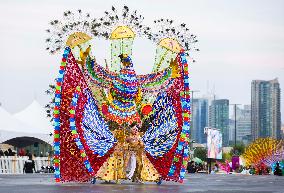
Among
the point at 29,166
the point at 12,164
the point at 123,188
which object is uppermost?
the point at 123,188

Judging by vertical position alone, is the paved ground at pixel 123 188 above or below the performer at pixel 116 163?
below

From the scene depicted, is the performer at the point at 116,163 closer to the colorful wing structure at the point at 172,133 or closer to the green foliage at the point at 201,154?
the colorful wing structure at the point at 172,133

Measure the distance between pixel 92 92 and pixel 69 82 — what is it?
4.08 ft

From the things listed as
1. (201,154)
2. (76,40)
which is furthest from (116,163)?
(201,154)

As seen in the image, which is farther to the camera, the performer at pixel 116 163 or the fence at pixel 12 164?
the fence at pixel 12 164

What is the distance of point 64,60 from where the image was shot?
87.9 feet

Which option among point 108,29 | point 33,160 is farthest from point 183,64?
point 33,160

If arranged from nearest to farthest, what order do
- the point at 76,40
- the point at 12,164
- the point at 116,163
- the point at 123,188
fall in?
1. the point at 123,188
2. the point at 116,163
3. the point at 76,40
4. the point at 12,164

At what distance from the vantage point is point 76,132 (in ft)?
85.7

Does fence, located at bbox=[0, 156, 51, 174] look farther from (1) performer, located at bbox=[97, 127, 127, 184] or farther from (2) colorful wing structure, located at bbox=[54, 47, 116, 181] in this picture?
(2) colorful wing structure, located at bbox=[54, 47, 116, 181]

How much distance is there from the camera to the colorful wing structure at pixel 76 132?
2623 centimetres

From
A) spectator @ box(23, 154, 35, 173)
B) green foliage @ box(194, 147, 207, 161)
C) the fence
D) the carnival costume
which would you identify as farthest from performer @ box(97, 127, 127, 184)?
green foliage @ box(194, 147, 207, 161)

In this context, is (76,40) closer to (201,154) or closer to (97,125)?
(97,125)

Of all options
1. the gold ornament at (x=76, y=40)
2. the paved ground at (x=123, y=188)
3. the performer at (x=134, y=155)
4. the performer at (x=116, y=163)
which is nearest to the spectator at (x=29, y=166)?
the paved ground at (x=123, y=188)
